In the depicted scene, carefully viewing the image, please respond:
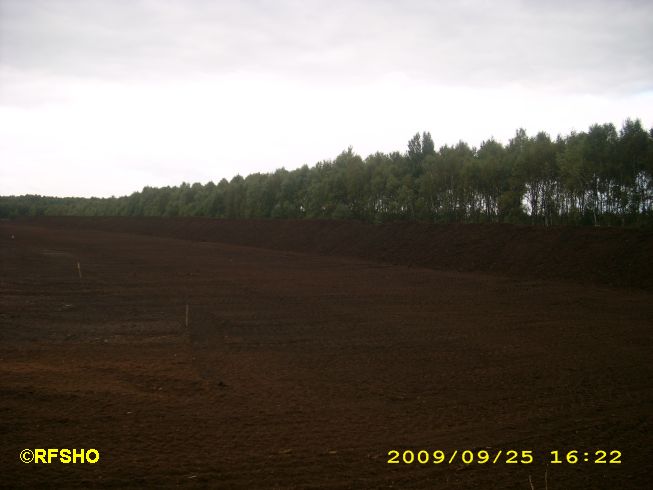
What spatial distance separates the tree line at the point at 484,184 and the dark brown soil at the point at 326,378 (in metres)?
6.04

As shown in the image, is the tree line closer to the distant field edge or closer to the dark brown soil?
the distant field edge

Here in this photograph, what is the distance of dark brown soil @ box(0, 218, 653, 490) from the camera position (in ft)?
17.5

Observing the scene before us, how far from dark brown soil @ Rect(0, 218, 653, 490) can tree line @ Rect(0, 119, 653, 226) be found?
19.8ft

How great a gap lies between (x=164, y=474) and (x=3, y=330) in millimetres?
8963

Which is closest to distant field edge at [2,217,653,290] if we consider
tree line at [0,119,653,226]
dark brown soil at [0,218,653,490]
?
dark brown soil at [0,218,653,490]

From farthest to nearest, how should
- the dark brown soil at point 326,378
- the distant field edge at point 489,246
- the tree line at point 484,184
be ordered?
the tree line at point 484,184 < the distant field edge at point 489,246 < the dark brown soil at point 326,378

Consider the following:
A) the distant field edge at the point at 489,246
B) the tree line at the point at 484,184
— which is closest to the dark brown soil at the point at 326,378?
the distant field edge at the point at 489,246

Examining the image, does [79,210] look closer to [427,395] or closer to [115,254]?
[115,254]

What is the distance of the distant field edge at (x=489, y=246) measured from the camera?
21.5 meters

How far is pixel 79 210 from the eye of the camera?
388 ft

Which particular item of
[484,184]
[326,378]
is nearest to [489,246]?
[484,184]

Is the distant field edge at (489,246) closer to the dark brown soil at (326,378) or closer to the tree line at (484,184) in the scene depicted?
the dark brown soil at (326,378)

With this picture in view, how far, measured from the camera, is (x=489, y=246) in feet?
92.5

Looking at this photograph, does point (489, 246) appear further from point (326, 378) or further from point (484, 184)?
point (326, 378)
